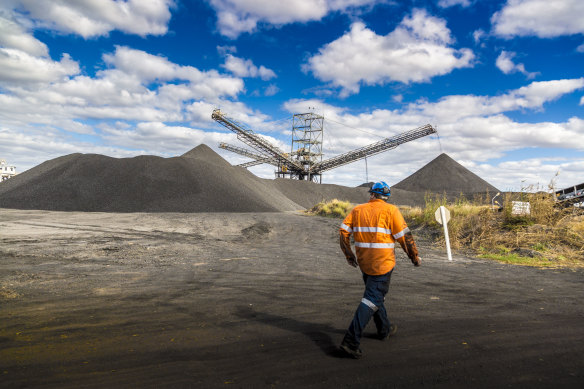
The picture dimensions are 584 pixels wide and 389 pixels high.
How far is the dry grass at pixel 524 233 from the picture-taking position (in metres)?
10.4

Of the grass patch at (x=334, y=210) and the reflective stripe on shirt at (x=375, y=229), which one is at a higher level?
the grass patch at (x=334, y=210)

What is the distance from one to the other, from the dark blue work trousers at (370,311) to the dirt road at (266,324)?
0.19m

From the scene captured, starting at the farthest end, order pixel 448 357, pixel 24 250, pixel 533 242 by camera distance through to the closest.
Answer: pixel 533 242
pixel 24 250
pixel 448 357

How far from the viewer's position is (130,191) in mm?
27891

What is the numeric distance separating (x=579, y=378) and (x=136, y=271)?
745cm

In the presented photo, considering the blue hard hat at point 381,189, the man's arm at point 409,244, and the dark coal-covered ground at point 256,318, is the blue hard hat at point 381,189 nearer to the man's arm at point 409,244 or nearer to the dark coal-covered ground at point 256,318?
the man's arm at point 409,244

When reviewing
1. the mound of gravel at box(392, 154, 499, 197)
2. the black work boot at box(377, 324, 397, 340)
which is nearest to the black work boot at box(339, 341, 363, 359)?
the black work boot at box(377, 324, 397, 340)

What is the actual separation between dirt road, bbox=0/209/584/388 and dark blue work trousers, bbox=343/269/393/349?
19 centimetres

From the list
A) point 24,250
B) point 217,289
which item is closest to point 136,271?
point 217,289

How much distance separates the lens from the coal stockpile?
26.0 meters

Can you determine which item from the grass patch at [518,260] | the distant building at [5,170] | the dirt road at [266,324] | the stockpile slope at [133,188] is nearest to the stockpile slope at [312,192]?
the stockpile slope at [133,188]

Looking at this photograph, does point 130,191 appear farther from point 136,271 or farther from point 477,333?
point 477,333

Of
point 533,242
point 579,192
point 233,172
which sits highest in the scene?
point 233,172

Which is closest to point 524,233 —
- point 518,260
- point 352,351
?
point 518,260
